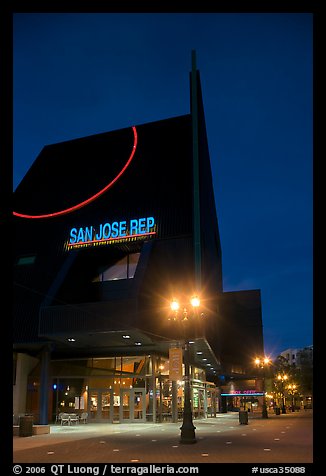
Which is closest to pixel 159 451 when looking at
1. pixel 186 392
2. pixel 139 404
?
pixel 186 392

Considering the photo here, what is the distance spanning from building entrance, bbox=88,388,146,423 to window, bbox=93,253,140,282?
8.14 m

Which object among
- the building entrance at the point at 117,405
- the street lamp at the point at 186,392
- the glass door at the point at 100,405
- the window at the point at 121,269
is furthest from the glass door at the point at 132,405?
the street lamp at the point at 186,392

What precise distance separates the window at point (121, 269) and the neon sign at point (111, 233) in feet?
5.69

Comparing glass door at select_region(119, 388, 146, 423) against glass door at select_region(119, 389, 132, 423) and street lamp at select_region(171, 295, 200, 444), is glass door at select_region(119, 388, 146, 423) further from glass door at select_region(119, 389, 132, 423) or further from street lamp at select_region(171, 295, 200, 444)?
street lamp at select_region(171, 295, 200, 444)

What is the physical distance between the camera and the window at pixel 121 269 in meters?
37.1

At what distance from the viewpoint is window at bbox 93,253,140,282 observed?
37062 mm

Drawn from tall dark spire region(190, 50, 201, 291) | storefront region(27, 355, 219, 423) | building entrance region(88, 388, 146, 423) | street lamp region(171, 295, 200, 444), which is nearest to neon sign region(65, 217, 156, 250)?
tall dark spire region(190, 50, 201, 291)

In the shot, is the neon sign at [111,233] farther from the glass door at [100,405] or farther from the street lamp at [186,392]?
the street lamp at [186,392]

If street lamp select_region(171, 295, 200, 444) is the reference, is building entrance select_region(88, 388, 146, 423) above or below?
below

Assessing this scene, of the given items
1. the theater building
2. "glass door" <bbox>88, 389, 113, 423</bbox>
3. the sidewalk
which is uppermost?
the theater building

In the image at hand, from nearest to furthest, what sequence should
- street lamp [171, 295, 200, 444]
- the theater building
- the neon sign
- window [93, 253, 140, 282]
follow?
street lamp [171, 295, 200, 444]
the theater building
the neon sign
window [93, 253, 140, 282]

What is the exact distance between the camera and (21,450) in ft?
57.5
